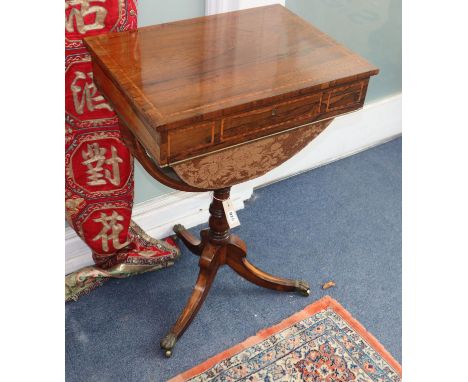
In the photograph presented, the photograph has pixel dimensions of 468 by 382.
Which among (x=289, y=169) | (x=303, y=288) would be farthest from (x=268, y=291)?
(x=289, y=169)

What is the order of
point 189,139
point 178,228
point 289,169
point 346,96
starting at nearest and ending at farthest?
point 189,139, point 346,96, point 178,228, point 289,169

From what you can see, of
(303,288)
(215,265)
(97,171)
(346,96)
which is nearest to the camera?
(346,96)

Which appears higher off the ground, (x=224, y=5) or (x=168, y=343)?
(x=224, y=5)

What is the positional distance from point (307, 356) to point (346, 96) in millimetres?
933

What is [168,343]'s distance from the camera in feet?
6.29

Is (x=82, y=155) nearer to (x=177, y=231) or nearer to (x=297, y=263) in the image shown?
(x=177, y=231)

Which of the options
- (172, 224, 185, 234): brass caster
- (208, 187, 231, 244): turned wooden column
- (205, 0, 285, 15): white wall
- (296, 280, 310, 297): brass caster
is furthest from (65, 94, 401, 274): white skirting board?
(205, 0, 285, 15): white wall

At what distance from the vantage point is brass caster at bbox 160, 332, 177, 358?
1.92 m

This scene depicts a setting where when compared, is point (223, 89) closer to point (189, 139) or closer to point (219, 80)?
point (219, 80)

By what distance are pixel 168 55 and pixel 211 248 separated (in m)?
0.72

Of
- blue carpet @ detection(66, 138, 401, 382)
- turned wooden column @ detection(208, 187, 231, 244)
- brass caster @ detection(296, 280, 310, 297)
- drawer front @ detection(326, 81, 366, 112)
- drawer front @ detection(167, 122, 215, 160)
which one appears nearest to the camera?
drawer front @ detection(167, 122, 215, 160)

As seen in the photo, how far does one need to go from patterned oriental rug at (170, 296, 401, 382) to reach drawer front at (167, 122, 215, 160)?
0.88 meters

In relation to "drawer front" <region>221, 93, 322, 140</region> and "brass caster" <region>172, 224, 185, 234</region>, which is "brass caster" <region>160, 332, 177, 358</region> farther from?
"drawer front" <region>221, 93, 322, 140</region>

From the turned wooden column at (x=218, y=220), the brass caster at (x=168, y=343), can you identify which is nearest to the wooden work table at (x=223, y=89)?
the turned wooden column at (x=218, y=220)
